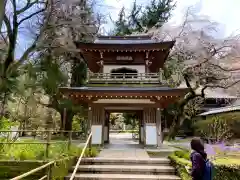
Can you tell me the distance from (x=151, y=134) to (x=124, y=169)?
529cm

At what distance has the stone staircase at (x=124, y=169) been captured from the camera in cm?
739

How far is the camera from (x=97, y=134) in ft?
42.7

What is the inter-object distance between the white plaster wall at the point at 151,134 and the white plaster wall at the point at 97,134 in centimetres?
270

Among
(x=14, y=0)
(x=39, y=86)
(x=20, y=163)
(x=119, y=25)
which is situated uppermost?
(x=119, y=25)

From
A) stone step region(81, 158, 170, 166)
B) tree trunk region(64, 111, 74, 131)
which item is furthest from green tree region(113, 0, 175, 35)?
stone step region(81, 158, 170, 166)

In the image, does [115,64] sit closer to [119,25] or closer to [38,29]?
[38,29]

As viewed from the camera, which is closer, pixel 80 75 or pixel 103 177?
pixel 103 177

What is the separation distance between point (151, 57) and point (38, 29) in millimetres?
7958

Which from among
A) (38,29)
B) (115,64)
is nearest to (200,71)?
(115,64)

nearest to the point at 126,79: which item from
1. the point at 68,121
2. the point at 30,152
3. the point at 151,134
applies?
the point at 151,134

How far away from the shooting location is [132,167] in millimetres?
8031

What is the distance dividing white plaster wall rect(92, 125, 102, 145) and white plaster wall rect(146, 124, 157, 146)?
2698 millimetres

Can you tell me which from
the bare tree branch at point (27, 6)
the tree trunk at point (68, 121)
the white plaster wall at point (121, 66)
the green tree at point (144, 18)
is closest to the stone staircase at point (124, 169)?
the white plaster wall at point (121, 66)

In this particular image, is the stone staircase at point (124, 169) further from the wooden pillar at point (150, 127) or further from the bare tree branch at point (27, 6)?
the bare tree branch at point (27, 6)
